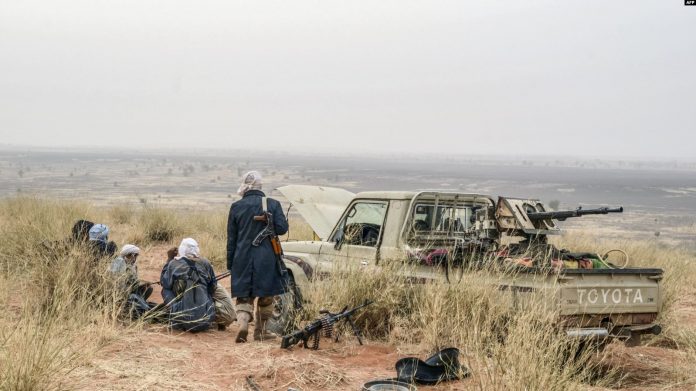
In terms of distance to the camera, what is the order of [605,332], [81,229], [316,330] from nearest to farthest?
1. [605,332]
2. [316,330]
3. [81,229]

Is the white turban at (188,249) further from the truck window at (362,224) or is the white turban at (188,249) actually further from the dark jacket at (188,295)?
the truck window at (362,224)

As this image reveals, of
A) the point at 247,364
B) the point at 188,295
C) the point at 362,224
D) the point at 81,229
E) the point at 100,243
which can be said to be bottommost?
the point at 247,364

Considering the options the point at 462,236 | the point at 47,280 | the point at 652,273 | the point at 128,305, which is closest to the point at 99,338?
the point at 128,305

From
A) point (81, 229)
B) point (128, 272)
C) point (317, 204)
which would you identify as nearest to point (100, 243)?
point (81, 229)

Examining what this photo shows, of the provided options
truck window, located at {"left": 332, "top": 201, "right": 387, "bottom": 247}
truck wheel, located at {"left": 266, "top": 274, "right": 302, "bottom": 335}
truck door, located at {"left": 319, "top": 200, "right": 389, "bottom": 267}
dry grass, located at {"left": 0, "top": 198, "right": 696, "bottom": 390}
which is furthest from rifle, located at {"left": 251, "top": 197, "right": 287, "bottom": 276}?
truck window, located at {"left": 332, "top": 201, "right": 387, "bottom": 247}

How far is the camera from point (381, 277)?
26.2 ft

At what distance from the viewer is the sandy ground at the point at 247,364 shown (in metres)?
5.99

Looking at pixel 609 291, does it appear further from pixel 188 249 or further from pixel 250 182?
pixel 188 249

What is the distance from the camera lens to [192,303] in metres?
8.20

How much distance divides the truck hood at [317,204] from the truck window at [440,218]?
1592mm

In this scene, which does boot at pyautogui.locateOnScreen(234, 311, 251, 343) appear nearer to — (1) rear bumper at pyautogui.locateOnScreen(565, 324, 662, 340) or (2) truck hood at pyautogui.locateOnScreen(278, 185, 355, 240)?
(2) truck hood at pyautogui.locateOnScreen(278, 185, 355, 240)

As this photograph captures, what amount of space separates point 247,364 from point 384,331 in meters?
1.86

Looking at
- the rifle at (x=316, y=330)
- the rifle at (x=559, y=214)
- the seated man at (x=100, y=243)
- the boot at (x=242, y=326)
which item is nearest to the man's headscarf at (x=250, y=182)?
the boot at (x=242, y=326)

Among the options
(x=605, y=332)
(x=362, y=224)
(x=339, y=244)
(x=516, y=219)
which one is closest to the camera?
(x=605, y=332)
